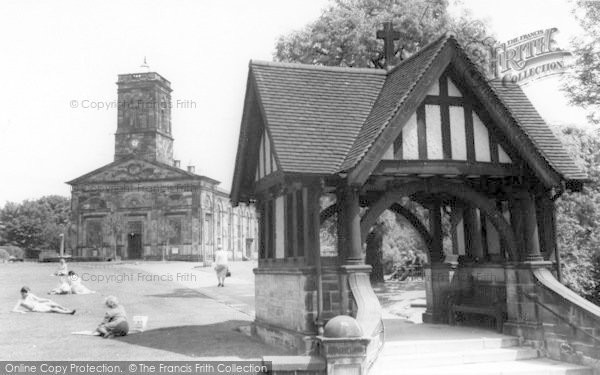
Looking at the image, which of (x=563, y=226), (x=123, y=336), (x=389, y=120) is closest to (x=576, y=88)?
(x=563, y=226)

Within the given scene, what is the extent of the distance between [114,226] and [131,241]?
2865 mm

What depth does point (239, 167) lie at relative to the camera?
13.6m

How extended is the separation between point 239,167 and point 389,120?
180 inches

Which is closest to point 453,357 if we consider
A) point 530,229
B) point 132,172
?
point 530,229

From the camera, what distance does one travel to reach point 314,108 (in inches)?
476

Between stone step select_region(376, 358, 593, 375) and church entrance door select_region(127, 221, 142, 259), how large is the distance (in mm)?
63149

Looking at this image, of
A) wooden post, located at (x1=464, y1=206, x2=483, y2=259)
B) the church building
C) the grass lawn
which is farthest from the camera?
the church building

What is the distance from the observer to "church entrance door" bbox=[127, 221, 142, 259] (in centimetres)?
6912

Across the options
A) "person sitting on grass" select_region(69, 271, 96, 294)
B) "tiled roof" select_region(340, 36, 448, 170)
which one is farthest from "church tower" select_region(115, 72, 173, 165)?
"tiled roof" select_region(340, 36, 448, 170)

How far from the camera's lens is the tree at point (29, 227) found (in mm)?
92875

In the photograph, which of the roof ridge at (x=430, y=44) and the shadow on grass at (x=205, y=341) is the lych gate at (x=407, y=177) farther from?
the shadow on grass at (x=205, y=341)

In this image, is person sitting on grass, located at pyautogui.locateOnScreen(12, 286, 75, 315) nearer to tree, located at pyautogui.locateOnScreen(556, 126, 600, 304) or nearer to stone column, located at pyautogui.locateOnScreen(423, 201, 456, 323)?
stone column, located at pyautogui.locateOnScreen(423, 201, 456, 323)

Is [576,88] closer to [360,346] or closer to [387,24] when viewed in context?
[387,24]

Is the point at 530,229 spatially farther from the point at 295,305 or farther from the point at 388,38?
the point at 388,38
